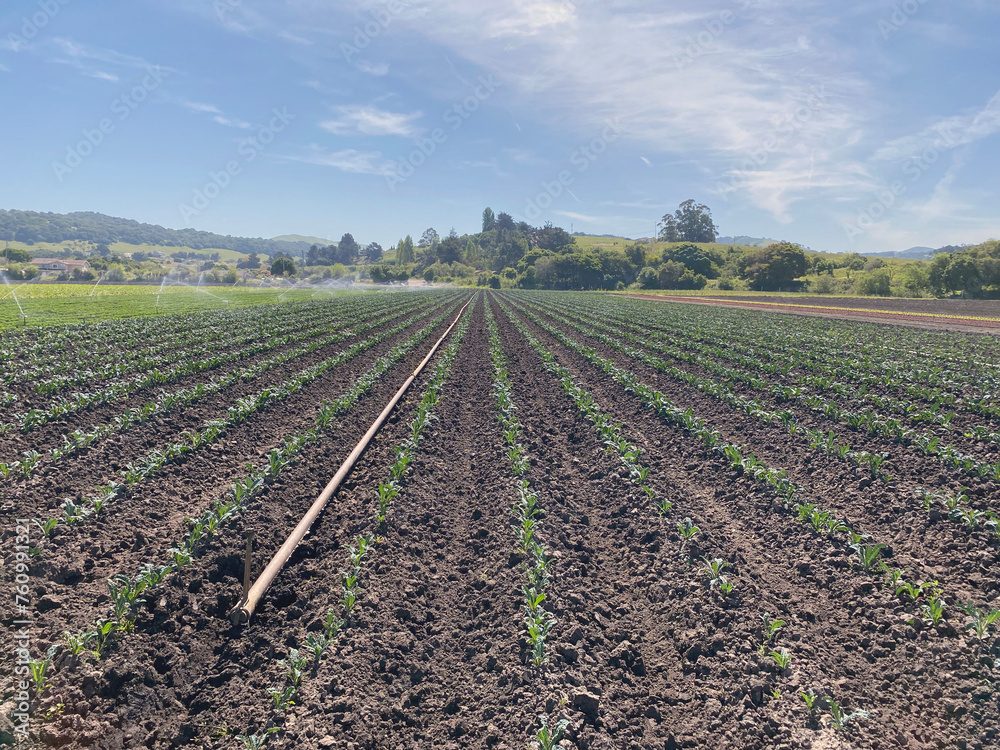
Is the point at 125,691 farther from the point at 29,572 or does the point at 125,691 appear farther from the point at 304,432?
the point at 304,432

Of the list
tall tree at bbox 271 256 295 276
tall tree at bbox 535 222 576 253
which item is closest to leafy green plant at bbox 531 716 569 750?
tall tree at bbox 271 256 295 276

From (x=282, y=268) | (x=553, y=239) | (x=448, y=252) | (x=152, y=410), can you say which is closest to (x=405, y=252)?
(x=448, y=252)

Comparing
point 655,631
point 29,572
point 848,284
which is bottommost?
point 655,631

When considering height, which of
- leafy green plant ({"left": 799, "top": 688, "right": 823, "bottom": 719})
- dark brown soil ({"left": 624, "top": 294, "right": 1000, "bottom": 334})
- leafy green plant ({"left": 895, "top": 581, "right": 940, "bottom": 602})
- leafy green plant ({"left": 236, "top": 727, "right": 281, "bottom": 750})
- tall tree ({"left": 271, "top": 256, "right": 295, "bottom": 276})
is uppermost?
tall tree ({"left": 271, "top": 256, "right": 295, "bottom": 276})

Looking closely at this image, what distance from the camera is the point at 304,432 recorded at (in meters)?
9.48

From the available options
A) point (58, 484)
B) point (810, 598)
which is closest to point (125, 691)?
point (58, 484)

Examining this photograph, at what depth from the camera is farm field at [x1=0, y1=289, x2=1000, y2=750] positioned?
11.9ft

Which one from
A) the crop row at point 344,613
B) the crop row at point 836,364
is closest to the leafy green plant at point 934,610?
the crop row at point 344,613

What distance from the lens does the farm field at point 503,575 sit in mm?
3621

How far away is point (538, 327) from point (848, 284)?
6518 centimetres

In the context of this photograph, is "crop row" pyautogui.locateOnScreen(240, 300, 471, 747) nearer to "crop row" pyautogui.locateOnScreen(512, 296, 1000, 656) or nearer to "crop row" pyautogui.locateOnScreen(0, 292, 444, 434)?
"crop row" pyautogui.locateOnScreen(512, 296, 1000, 656)

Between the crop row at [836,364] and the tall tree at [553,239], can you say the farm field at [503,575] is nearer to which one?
the crop row at [836,364]

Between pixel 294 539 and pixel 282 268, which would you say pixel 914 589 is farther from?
pixel 282 268

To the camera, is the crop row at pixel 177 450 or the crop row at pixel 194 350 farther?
the crop row at pixel 194 350
